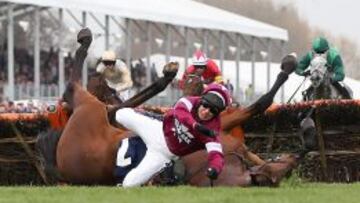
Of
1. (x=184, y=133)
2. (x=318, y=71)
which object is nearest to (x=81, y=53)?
(x=184, y=133)

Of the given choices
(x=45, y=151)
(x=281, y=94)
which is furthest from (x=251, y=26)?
(x=45, y=151)

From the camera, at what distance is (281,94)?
4044cm

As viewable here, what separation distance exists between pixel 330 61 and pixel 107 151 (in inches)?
217

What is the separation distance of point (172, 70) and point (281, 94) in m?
29.6

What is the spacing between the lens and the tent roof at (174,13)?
34.7m

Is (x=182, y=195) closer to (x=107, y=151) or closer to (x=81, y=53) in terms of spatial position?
(x=107, y=151)

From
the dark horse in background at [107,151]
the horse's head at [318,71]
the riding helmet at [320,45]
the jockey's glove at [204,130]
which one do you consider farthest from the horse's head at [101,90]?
the riding helmet at [320,45]

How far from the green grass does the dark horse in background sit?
0.64 meters

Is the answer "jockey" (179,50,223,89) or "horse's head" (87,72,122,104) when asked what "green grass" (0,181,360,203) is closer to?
"horse's head" (87,72,122,104)

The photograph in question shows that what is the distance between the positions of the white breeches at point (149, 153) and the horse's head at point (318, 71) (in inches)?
193

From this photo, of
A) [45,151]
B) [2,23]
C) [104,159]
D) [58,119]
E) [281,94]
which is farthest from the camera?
[281,94]

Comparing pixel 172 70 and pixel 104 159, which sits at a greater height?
pixel 172 70

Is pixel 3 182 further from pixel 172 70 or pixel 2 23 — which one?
pixel 2 23

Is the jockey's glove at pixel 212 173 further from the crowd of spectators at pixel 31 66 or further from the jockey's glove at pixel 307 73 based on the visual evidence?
the crowd of spectators at pixel 31 66
